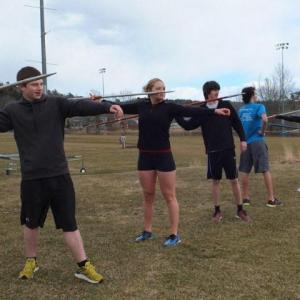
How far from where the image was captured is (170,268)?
531cm

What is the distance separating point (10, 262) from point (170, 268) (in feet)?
A: 5.61

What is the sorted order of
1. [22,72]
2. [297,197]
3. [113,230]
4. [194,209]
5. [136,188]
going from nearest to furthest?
[22,72], [113,230], [194,209], [297,197], [136,188]

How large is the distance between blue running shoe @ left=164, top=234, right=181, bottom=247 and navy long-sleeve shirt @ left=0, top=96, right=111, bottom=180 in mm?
1813

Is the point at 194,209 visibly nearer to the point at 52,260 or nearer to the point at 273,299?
the point at 52,260

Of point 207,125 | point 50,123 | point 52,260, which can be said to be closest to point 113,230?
point 52,260

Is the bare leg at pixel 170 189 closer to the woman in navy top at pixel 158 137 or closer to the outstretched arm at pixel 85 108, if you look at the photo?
the woman in navy top at pixel 158 137

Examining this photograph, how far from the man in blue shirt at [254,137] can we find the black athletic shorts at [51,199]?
12.9 feet

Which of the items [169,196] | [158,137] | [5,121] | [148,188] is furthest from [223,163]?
[5,121]

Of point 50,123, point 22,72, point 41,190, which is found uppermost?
point 22,72

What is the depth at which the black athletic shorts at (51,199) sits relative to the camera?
16.1 feet

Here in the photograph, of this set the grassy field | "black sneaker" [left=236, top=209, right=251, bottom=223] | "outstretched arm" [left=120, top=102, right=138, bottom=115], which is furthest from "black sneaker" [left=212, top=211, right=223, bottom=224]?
"outstretched arm" [left=120, top=102, right=138, bottom=115]

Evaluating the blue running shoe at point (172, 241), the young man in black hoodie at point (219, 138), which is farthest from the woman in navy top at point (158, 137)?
the young man in black hoodie at point (219, 138)

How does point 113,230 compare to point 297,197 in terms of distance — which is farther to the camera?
point 297,197

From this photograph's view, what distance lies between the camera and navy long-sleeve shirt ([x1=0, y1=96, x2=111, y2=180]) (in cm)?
483
